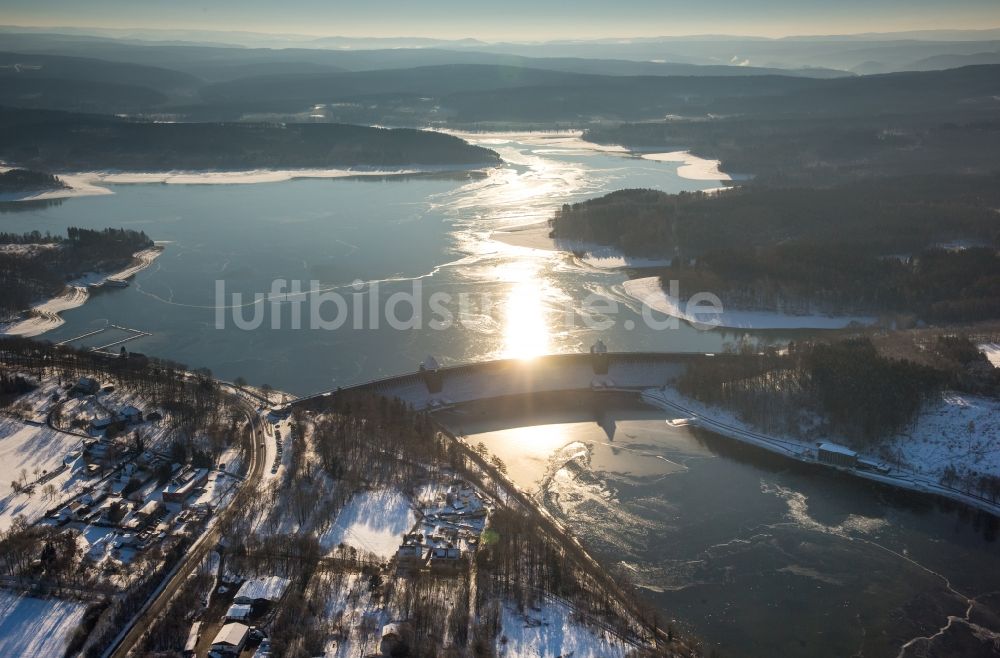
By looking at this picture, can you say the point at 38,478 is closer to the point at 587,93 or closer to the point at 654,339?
the point at 654,339

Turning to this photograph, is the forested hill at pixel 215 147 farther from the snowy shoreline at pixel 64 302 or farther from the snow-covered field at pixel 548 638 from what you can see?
the snow-covered field at pixel 548 638

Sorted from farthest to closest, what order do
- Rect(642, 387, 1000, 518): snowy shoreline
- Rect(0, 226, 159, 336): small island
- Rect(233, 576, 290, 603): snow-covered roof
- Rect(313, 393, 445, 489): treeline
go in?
1. Rect(0, 226, 159, 336): small island
2. Rect(642, 387, 1000, 518): snowy shoreline
3. Rect(313, 393, 445, 489): treeline
4. Rect(233, 576, 290, 603): snow-covered roof

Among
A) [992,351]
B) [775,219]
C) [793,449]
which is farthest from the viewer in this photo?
[775,219]

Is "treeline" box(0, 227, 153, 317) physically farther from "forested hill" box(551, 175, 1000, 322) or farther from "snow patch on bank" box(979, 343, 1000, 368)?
"snow patch on bank" box(979, 343, 1000, 368)

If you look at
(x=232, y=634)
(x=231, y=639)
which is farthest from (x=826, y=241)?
(x=231, y=639)

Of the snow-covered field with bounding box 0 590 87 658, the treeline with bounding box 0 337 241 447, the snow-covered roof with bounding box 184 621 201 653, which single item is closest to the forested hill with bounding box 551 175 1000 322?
the treeline with bounding box 0 337 241 447

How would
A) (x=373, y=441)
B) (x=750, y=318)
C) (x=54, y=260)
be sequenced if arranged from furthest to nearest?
(x=54, y=260) → (x=750, y=318) → (x=373, y=441)

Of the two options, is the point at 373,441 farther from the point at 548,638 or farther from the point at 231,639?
the point at 548,638

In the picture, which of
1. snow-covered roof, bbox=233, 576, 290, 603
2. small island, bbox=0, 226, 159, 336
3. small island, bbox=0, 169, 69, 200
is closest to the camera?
snow-covered roof, bbox=233, 576, 290, 603
